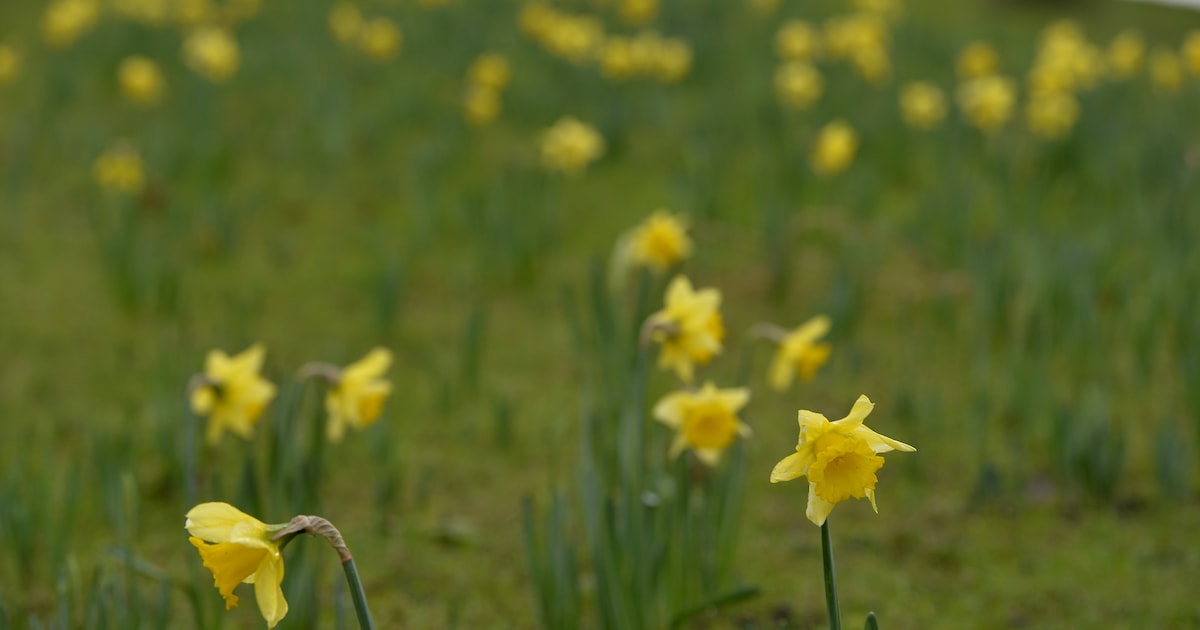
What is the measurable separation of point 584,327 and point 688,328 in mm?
1425

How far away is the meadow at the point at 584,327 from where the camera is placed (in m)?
1.97

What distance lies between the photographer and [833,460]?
44.8 inches

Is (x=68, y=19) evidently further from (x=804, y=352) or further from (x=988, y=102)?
(x=804, y=352)

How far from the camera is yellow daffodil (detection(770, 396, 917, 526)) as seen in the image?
3.62 ft

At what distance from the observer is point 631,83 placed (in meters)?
5.95

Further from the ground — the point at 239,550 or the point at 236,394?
the point at 236,394

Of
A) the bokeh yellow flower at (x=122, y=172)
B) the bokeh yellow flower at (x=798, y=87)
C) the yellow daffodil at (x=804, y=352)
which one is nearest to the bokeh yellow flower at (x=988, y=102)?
the bokeh yellow flower at (x=798, y=87)

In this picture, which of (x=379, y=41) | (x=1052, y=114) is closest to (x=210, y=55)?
(x=379, y=41)

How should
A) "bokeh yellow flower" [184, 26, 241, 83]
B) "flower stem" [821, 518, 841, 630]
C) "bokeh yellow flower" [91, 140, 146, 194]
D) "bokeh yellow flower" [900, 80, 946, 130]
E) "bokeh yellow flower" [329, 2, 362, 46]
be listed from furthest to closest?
"bokeh yellow flower" [329, 2, 362, 46] < "bokeh yellow flower" [184, 26, 241, 83] < "bokeh yellow flower" [900, 80, 946, 130] < "bokeh yellow flower" [91, 140, 146, 194] < "flower stem" [821, 518, 841, 630]

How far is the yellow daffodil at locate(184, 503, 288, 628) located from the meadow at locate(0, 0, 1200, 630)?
38 centimetres

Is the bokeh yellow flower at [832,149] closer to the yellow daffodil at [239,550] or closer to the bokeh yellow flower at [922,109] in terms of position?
the bokeh yellow flower at [922,109]

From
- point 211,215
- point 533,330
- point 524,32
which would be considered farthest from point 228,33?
point 533,330

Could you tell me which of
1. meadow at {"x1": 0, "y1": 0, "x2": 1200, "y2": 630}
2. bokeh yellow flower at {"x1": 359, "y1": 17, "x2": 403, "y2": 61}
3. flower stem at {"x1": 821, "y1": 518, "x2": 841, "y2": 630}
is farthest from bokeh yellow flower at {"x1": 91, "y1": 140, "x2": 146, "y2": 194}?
flower stem at {"x1": 821, "y1": 518, "x2": 841, "y2": 630}

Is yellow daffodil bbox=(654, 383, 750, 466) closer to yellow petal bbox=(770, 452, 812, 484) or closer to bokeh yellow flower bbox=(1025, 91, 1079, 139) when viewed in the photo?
yellow petal bbox=(770, 452, 812, 484)
